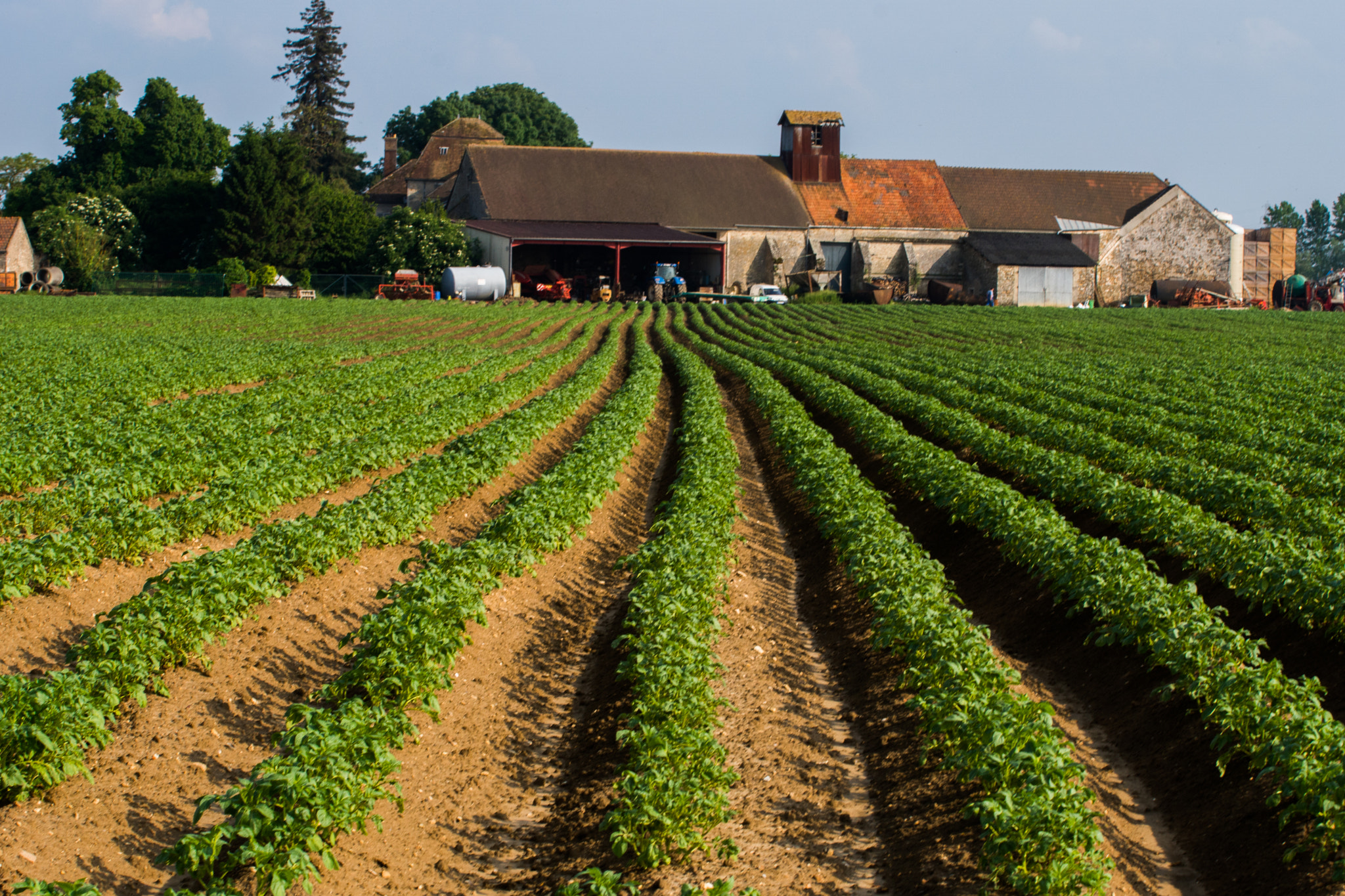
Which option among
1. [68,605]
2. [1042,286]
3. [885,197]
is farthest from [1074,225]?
[68,605]

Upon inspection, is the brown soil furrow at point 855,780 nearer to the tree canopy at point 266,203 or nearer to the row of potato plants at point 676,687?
the row of potato plants at point 676,687

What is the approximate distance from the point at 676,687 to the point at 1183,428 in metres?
13.1

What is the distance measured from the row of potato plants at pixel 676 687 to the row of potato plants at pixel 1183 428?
5613mm

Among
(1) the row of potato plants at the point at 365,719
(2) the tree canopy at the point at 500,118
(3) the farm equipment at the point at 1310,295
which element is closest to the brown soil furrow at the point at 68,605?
(1) the row of potato plants at the point at 365,719

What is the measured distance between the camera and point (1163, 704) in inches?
264

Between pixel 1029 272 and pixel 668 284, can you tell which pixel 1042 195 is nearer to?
pixel 1029 272

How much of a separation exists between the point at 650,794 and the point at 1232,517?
8.06 meters

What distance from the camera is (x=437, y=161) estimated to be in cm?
7875

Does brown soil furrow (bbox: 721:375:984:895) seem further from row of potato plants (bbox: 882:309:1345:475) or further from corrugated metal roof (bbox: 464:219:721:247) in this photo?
corrugated metal roof (bbox: 464:219:721:247)

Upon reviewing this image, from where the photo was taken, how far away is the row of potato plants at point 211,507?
7410 millimetres

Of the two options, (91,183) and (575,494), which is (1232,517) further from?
(91,183)

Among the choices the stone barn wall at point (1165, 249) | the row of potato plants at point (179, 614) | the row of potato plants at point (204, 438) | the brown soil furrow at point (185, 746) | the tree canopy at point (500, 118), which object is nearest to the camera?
the brown soil furrow at point (185, 746)

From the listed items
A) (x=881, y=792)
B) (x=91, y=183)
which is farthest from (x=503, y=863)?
(x=91, y=183)

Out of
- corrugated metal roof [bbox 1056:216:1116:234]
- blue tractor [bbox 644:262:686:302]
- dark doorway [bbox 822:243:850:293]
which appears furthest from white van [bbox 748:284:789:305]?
corrugated metal roof [bbox 1056:216:1116:234]
